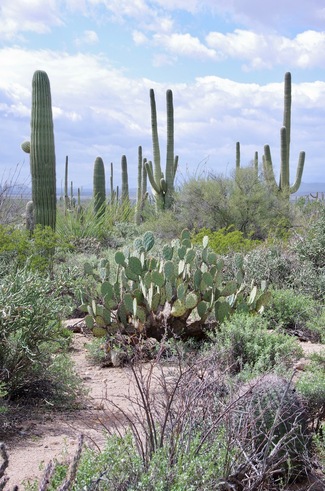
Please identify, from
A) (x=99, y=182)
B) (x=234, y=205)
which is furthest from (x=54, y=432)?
(x=99, y=182)

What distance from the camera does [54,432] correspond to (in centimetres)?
504

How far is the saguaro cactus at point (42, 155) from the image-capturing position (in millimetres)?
15242

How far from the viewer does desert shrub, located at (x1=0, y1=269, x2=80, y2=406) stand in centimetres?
542

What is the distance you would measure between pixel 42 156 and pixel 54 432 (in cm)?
1095

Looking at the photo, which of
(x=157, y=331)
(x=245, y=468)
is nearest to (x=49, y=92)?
(x=157, y=331)

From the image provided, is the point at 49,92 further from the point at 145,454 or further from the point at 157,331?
the point at 145,454

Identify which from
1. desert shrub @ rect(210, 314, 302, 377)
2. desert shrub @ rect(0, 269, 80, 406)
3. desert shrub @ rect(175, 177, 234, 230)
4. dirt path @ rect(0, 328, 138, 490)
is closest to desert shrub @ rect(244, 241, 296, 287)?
desert shrub @ rect(210, 314, 302, 377)

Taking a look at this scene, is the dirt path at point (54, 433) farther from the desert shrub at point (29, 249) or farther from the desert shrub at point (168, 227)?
the desert shrub at point (168, 227)

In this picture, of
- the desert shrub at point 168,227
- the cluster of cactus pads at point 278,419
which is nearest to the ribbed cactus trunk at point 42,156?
the desert shrub at point 168,227

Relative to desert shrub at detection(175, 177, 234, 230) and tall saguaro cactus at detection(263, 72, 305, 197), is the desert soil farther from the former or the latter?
tall saguaro cactus at detection(263, 72, 305, 197)

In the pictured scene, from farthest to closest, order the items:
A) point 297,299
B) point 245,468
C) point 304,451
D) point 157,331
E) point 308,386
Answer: point 297,299
point 157,331
point 308,386
point 304,451
point 245,468

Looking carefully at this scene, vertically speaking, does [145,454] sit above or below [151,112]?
below

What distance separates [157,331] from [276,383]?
3435 mm

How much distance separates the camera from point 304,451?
4.20 meters
